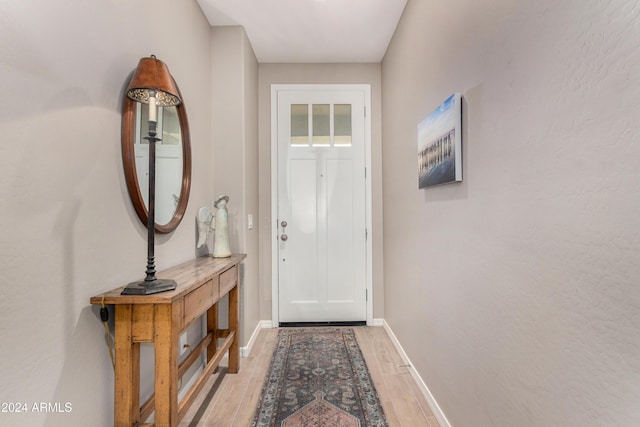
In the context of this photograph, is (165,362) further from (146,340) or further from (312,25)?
(312,25)

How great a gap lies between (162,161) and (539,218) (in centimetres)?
176

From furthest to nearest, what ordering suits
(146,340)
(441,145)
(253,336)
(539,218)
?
(253,336)
(441,145)
(146,340)
(539,218)

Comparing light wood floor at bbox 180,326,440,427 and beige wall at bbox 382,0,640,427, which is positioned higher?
beige wall at bbox 382,0,640,427

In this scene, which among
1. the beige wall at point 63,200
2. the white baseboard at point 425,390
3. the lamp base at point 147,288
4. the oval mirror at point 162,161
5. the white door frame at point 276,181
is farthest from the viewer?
the white door frame at point 276,181

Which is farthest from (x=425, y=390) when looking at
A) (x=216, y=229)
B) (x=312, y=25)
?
(x=312, y=25)

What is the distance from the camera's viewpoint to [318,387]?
1980 millimetres

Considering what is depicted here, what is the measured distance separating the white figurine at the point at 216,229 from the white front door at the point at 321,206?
3.03 feet

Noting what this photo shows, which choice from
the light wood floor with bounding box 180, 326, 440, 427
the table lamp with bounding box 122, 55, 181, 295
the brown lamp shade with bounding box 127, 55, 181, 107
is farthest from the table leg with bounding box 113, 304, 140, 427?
the brown lamp shade with bounding box 127, 55, 181, 107

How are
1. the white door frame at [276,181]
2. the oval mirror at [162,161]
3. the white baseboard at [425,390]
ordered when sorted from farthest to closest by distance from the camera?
1. the white door frame at [276,181]
2. the white baseboard at [425,390]
3. the oval mirror at [162,161]

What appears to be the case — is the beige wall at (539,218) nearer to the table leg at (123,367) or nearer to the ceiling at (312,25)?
the ceiling at (312,25)

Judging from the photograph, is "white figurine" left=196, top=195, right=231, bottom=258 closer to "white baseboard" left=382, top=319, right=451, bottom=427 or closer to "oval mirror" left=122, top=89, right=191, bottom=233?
"oval mirror" left=122, top=89, right=191, bottom=233

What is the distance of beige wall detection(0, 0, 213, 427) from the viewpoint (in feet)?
2.76

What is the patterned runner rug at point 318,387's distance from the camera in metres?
1.68

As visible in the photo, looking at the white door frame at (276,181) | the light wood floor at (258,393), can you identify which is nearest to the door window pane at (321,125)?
the white door frame at (276,181)
